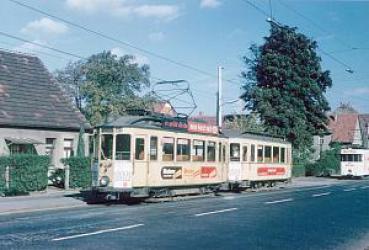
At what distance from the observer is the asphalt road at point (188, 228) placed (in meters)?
11.6

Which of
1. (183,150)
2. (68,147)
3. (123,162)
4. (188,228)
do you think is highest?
(68,147)

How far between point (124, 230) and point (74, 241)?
6.72ft

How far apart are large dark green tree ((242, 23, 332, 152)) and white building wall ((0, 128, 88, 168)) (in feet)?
82.4

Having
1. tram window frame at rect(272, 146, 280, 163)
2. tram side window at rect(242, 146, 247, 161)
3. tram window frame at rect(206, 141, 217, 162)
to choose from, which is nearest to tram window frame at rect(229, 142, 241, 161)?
tram side window at rect(242, 146, 247, 161)

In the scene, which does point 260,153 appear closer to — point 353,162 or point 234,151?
→ point 234,151

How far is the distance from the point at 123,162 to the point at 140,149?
0.86 metres

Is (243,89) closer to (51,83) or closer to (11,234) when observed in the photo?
(51,83)

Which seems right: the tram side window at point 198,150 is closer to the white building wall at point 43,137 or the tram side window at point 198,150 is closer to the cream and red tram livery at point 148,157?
the cream and red tram livery at point 148,157

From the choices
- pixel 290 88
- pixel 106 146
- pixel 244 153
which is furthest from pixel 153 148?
pixel 290 88

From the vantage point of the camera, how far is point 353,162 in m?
55.0

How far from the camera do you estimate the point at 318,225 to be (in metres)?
15.5

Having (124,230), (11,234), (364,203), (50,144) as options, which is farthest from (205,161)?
(11,234)

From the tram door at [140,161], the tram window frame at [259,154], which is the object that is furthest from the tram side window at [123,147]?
the tram window frame at [259,154]

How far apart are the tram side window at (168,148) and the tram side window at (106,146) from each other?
2194 millimetres
